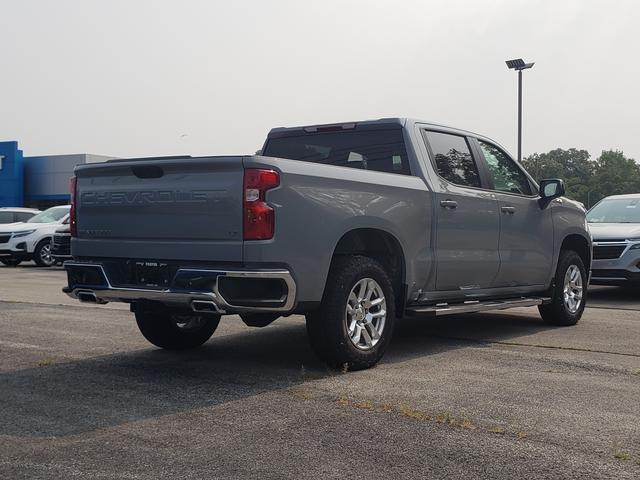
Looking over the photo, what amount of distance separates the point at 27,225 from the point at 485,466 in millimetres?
19895

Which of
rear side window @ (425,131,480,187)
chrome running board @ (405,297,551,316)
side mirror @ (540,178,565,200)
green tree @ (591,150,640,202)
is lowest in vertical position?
chrome running board @ (405,297,551,316)

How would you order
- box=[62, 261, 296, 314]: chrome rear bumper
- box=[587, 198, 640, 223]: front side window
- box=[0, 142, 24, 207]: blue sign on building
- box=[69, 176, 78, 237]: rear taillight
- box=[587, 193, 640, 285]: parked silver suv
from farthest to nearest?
box=[0, 142, 24, 207]: blue sign on building, box=[587, 198, 640, 223]: front side window, box=[587, 193, 640, 285]: parked silver suv, box=[69, 176, 78, 237]: rear taillight, box=[62, 261, 296, 314]: chrome rear bumper

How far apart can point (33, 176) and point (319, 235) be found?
47362mm

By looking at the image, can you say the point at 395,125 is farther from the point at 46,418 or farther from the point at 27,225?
the point at 27,225

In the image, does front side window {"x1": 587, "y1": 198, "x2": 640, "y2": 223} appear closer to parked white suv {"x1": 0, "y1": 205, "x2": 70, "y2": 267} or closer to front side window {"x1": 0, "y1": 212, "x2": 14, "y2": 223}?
parked white suv {"x1": 0, "y1": 205, "x2": 70, "y2": 267}

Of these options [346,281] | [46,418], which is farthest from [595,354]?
[46,418]

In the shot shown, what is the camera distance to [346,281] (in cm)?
600

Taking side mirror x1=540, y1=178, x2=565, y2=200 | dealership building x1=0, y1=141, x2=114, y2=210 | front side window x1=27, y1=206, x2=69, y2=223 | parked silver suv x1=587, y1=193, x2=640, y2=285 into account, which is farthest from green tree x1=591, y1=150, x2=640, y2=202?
side mirror x1=540, y1=178, x2=565, y2=200

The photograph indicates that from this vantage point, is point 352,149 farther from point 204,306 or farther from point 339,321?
point 204,306

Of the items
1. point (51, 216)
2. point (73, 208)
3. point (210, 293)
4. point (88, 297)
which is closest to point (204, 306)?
point (210, 293)

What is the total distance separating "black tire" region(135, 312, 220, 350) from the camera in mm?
7137

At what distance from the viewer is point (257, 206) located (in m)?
5.46

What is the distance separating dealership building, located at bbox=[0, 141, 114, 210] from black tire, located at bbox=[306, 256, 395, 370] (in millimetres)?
43697

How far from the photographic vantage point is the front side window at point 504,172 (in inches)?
319
